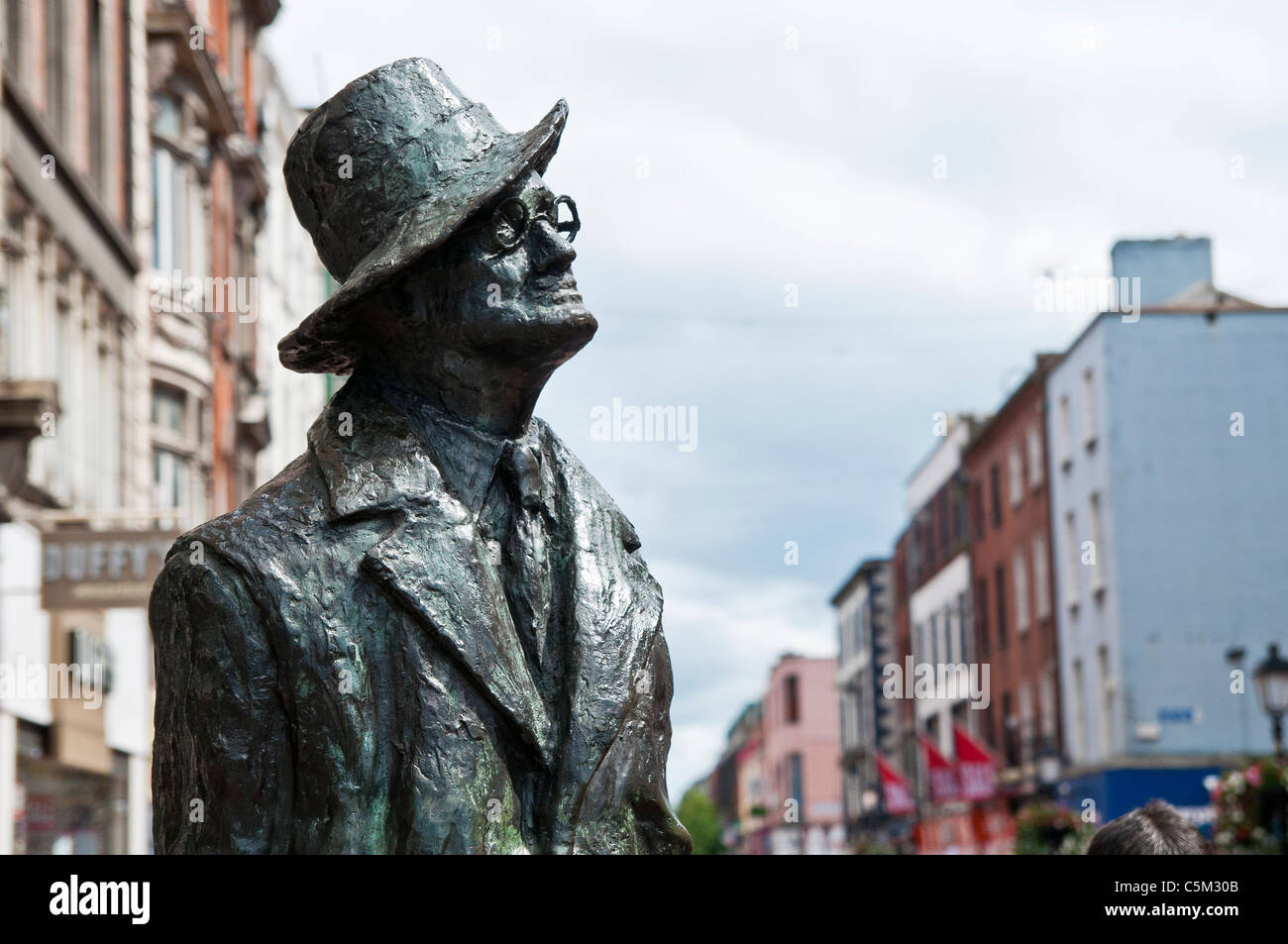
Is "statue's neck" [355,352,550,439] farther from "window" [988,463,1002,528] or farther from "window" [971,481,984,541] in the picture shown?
"window" [971,481,984,541]

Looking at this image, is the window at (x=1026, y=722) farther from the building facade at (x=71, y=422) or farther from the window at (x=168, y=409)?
the building facade at (x=71, y=422)

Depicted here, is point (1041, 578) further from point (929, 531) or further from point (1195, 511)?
point (929, 531)

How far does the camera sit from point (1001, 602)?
46.7m

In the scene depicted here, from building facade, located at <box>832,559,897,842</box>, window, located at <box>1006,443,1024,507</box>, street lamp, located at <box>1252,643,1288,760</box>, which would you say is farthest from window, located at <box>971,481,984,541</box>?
street lamp, located at <box>1252,643,1288,760</box>

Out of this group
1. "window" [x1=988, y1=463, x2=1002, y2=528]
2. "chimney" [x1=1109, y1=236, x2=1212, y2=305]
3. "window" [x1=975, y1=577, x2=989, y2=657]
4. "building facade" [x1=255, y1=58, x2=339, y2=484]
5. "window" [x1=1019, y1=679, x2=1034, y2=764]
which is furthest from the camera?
"window" [x1=975, y1=577, x2=989, y2=657]

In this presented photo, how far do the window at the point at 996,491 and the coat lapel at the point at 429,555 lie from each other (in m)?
44.5

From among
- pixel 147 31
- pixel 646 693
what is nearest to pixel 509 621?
pixel 646 693

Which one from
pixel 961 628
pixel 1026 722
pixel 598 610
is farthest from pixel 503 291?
pixel 961 628

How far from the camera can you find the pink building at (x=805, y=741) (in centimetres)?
9438

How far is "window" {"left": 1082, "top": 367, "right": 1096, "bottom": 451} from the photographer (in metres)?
37.2

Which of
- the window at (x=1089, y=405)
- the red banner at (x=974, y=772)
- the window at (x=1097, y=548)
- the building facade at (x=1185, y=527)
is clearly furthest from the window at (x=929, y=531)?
the building facade at (x=1185, y=527)

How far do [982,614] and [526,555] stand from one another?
47.0 m

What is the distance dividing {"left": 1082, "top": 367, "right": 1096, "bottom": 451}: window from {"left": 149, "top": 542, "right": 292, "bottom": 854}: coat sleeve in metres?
35.6
